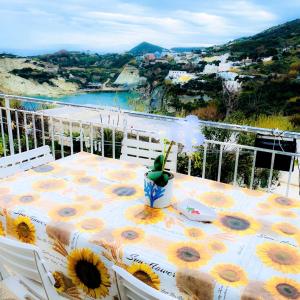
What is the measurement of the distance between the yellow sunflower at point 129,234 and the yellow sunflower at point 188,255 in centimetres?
15

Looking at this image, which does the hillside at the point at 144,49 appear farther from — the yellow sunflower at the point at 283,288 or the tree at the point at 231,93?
the yellow sunflower at the point at 283,288

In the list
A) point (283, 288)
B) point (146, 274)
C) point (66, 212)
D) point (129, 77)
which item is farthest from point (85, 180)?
point (129, 77)

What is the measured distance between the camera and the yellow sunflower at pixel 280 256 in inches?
47.3

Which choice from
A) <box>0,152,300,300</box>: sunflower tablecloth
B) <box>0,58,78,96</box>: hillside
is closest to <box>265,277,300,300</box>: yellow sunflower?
<box>0,152,300,300</box>: sunflower tablecloth

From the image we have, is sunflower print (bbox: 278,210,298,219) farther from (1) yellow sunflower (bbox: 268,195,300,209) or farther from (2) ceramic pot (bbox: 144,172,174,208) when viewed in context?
(2) ceramic pot (bbox: 144,172,174,208)

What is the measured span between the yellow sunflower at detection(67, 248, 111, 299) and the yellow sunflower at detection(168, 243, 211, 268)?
29cm

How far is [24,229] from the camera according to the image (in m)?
1.54

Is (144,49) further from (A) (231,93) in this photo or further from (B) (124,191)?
(B) (124,191)

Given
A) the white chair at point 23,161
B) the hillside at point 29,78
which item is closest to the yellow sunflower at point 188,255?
the white chair at point 23,161

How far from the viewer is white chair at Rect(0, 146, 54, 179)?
2.12 metres

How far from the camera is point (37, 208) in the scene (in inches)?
62.9

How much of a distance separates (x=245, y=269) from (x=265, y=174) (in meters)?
5.06

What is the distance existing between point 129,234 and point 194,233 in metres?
0.28

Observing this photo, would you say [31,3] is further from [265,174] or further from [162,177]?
[162,177]
